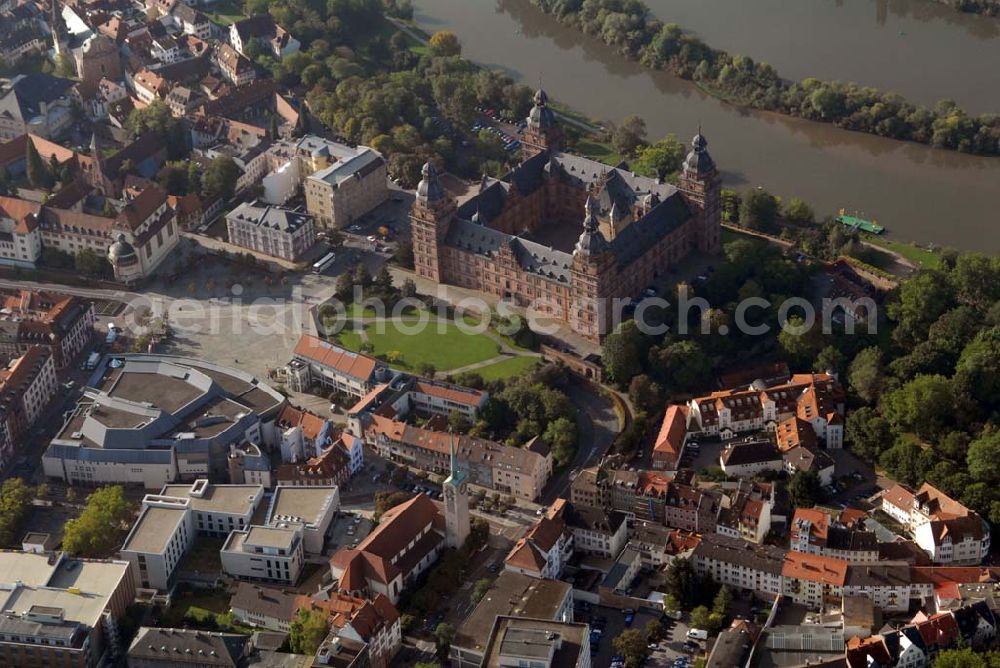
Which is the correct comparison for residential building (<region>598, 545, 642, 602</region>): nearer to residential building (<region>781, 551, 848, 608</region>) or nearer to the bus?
residential building (<region>781, 551, 848, 608</region>)

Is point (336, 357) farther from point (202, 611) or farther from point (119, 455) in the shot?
point (202, 611)

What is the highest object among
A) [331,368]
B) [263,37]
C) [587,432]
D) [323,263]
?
[263,37]

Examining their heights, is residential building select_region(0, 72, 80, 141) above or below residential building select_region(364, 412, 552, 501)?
above

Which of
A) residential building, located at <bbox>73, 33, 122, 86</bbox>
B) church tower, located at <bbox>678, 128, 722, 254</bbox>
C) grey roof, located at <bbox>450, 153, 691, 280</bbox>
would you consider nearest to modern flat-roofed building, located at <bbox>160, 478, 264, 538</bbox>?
grey roof, located at <bbox>450, 153, 691, 280</bbox>

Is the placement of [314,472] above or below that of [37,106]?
below

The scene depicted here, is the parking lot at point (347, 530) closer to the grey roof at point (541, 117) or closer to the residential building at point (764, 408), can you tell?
the residential building at point (764, 408)

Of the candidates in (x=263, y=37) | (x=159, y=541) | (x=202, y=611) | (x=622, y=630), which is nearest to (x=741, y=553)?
(x=622, y=630)
